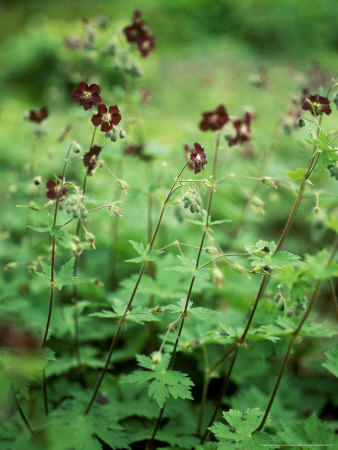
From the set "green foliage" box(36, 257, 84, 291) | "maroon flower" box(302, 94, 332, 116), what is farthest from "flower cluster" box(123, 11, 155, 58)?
"green foliage" box(36, 257, 84, 291)

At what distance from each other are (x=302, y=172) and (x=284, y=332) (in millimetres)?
756

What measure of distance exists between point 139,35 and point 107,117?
1.07 meters

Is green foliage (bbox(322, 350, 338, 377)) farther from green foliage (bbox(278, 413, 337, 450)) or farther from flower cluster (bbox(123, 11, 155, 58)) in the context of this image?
flower cluster (bbox(123, 11, 155, 58))

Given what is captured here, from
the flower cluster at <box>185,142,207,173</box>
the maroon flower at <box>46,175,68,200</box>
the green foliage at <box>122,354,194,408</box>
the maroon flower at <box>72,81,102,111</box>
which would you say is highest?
the maroon flower at <box>72,81,102,111</box>

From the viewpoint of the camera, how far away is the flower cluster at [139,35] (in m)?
2.52

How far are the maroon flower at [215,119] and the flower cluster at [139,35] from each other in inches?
27.8

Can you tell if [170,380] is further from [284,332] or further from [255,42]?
[255,42]

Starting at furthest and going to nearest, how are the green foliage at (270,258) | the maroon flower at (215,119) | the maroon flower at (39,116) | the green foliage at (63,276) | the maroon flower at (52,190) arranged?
the maroon flower at (39,116), the maroon flower at (215,119), the maroon flower at (52,190), the green foliage at (63,276), the green foliage at (270,258)

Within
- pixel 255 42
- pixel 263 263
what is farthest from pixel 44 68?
pixel 263 263

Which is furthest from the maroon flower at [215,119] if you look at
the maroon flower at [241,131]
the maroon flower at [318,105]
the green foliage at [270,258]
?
the green foliage at [270,258]

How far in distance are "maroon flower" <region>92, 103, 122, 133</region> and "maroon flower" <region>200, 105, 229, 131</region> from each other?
2.06ft

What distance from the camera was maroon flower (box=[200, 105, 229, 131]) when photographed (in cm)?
219

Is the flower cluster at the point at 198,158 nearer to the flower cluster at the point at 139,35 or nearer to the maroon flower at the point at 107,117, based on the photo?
the maroon flower at the point at 107,117

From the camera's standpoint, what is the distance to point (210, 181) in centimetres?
183
